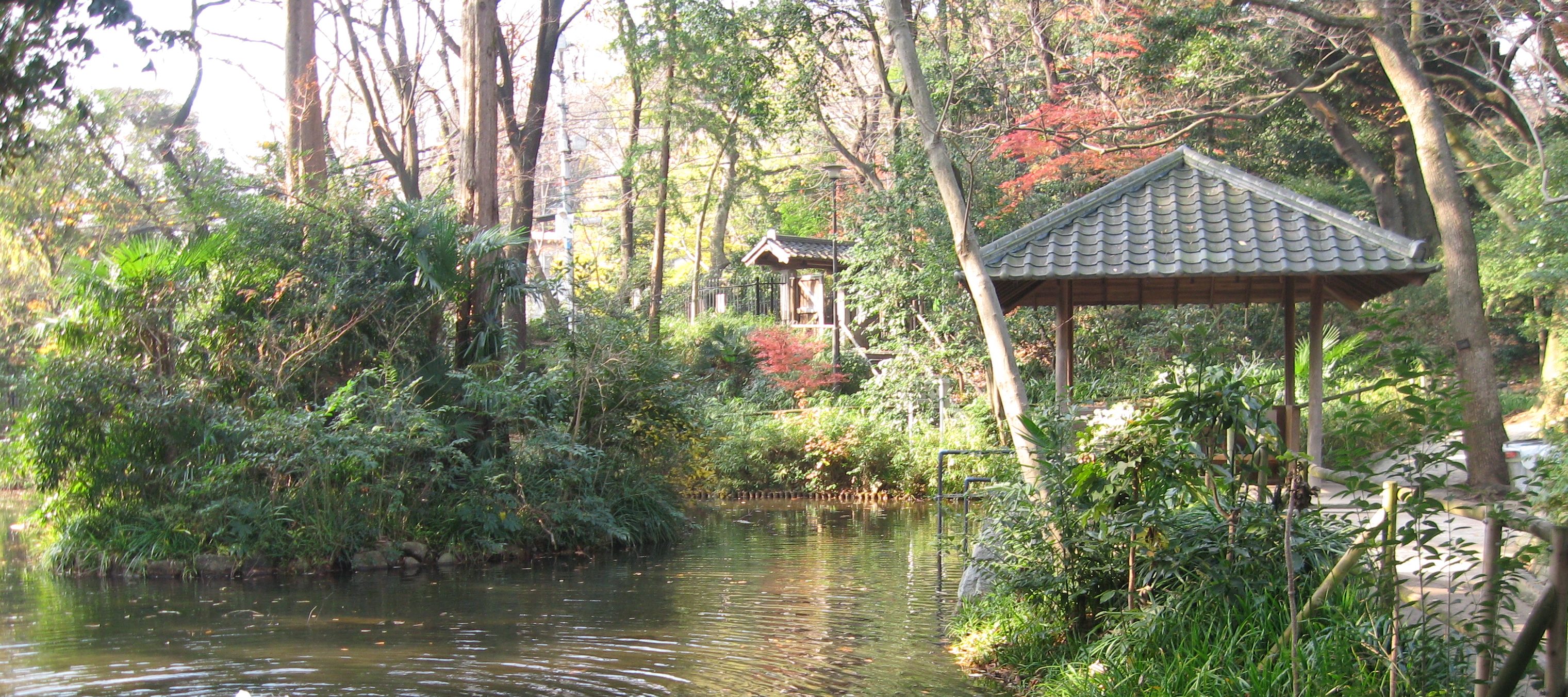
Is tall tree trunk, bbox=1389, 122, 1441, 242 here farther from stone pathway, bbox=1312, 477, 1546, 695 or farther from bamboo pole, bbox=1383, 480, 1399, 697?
bamboo pole, bbox=1383, 480, 1399, 697

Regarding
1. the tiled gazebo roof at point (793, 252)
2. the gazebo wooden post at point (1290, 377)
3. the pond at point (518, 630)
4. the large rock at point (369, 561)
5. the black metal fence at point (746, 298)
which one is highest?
the tiled gazebo roof at point (793, 252)

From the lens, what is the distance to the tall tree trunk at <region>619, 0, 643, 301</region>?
2209 cm

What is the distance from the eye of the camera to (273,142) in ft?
45.3

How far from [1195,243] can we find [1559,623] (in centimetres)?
628

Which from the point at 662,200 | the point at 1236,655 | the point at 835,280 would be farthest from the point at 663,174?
the point at 1236,655

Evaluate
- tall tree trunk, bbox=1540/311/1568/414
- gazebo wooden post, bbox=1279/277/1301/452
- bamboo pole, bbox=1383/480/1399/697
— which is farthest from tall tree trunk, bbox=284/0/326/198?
tall tree trunk, bbox=1540/311/1568/414

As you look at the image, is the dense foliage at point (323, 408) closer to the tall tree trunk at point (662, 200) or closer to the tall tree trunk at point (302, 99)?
the tall tree trunk at point (302, 99)

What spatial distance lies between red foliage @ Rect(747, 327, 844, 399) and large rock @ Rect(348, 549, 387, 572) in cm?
1115

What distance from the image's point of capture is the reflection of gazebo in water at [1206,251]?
8719 mm

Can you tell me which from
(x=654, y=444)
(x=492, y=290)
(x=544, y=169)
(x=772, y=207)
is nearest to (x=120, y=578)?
(x=492, y=290)

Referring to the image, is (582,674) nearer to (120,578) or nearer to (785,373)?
(120,578)

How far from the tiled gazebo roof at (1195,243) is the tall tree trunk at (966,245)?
0.65 m

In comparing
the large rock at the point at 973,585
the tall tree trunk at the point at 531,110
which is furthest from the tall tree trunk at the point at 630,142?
the large rock at the point at 973,585

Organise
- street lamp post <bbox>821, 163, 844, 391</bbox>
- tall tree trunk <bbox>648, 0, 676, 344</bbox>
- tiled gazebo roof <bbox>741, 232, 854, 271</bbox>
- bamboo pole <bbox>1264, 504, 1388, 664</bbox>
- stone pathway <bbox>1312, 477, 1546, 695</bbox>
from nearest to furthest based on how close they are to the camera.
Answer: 1. stone pathway <bbox>1312, 477, 1546, 695</bbox>
2. bamboo pole <bbox>1264, 504, 1388, 664</bbox>
3. street lamp post <bbox>821, 163, 844, 391</bbox>
4. tall tree trunk <bbox>648, 0, 676, 344</bbox>
5. tiled gazebo roof <bbox>741, 232, 854, 271</bbox>
